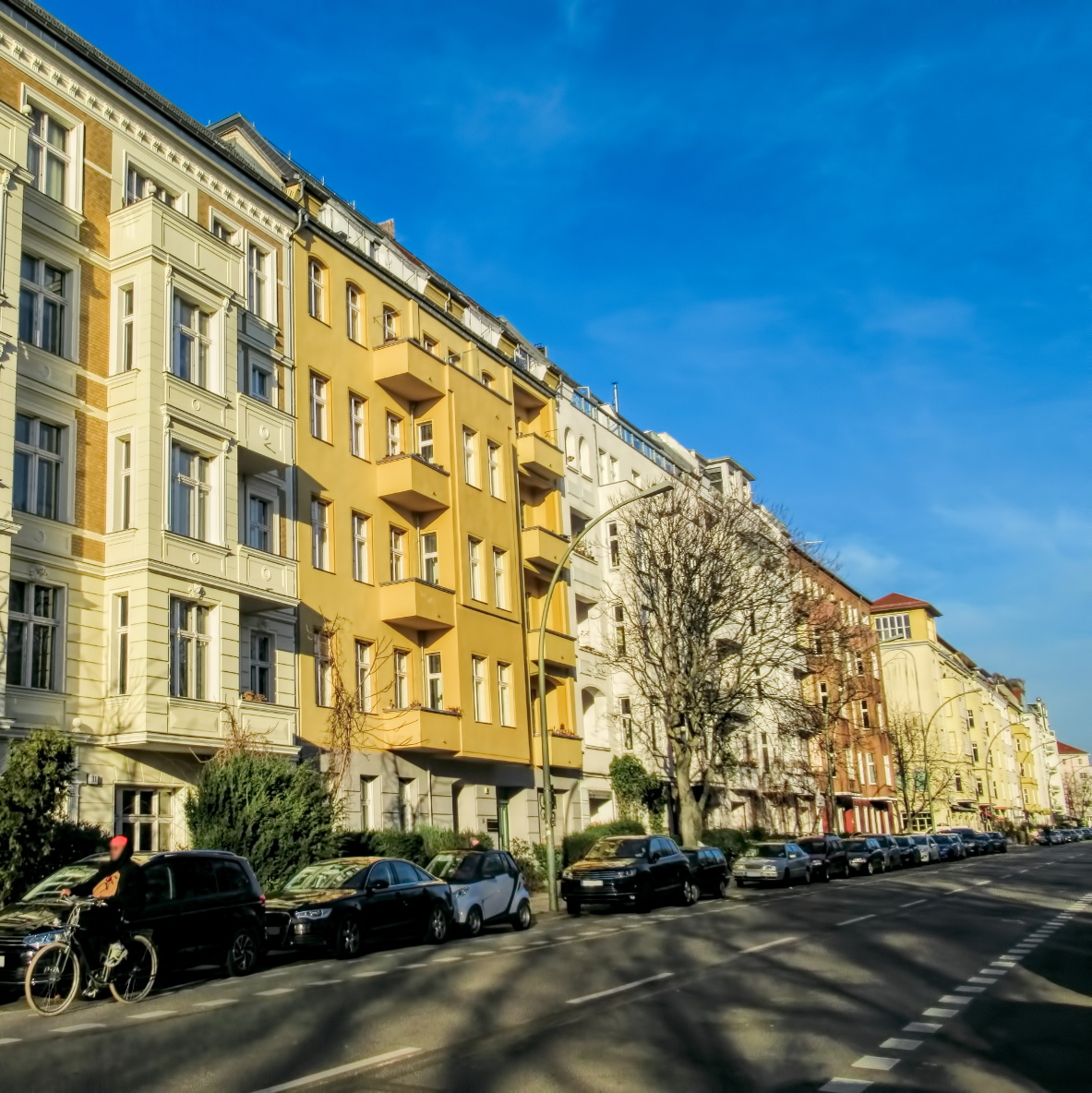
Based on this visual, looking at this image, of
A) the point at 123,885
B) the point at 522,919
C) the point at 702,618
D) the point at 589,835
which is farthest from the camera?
the point at 702,618

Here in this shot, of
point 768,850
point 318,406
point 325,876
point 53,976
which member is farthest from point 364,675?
point 53,976

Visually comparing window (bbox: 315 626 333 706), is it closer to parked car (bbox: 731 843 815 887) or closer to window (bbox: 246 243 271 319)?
window (bbox: 246 243 271 319)

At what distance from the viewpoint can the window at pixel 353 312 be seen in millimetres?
33094

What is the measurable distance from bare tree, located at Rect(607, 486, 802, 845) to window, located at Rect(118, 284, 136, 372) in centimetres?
1971

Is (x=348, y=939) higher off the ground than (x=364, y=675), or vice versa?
(x=364, y=675)

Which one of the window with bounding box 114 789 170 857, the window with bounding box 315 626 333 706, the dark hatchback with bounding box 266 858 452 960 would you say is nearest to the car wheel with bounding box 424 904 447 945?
the dark hatchback with bounding box 266 858 452 960

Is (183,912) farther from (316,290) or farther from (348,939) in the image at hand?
(316,290)

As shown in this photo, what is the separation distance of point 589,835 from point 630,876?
1318 cm

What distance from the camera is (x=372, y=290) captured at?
34.3 meters

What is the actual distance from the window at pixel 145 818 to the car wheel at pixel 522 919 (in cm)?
670

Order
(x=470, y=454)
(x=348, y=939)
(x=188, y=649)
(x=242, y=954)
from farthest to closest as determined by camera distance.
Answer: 1. (x=470, y=454)
2. (x=188, y=649)
3. (x=348, y=939)
4. (x=242, y=954)

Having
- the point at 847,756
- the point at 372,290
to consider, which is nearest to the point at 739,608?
the point at 372,290

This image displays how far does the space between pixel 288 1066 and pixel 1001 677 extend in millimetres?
152944

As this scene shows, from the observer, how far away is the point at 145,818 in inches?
910
